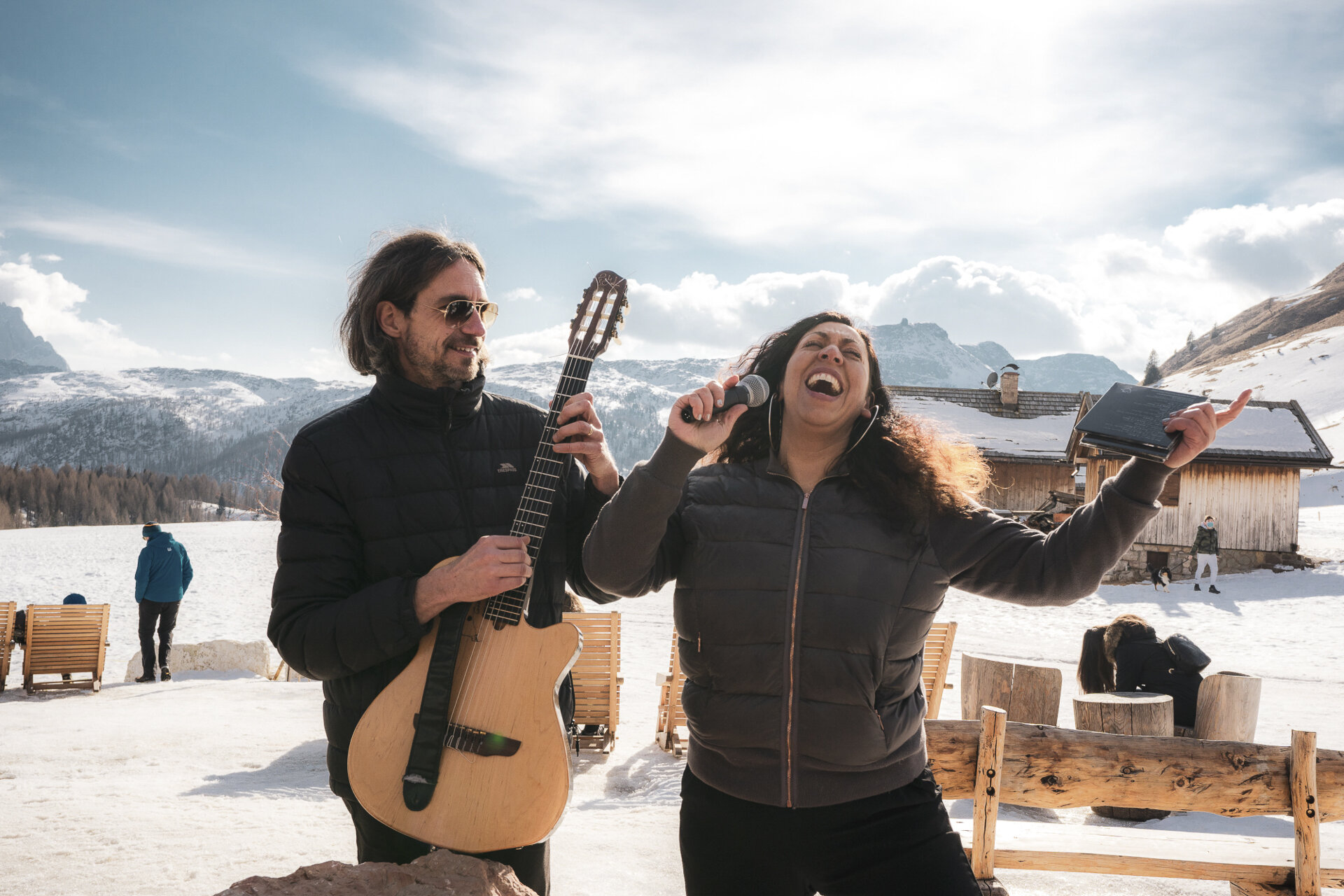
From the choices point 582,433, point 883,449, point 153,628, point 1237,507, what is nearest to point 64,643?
point 153,628

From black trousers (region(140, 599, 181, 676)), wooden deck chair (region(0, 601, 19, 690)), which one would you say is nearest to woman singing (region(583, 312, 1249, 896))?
black trousers (region(140, 599, 181, 676))

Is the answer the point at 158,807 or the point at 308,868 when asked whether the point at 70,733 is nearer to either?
the point at 158,807

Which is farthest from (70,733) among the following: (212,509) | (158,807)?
(212,509)

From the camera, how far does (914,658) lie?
2107 mm

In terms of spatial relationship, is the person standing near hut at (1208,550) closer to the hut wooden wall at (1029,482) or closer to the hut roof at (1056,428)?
the hut roof at (1056,428)

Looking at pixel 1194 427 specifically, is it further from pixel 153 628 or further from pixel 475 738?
pixel 153 628

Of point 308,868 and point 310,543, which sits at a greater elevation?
point 310,543

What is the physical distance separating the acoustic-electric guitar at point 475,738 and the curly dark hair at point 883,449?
81 centimetres

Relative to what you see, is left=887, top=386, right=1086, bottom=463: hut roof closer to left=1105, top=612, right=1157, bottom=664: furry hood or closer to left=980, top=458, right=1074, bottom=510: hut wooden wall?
left=980, top=458, right=1074, bottom=510: hut wooden wall

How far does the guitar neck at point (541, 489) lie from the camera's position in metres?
1.93

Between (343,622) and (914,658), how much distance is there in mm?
1372

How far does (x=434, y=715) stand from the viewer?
1.84 metres

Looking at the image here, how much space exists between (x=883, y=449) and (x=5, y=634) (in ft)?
37.6

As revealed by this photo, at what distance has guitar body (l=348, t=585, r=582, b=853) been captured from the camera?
5.88ft
